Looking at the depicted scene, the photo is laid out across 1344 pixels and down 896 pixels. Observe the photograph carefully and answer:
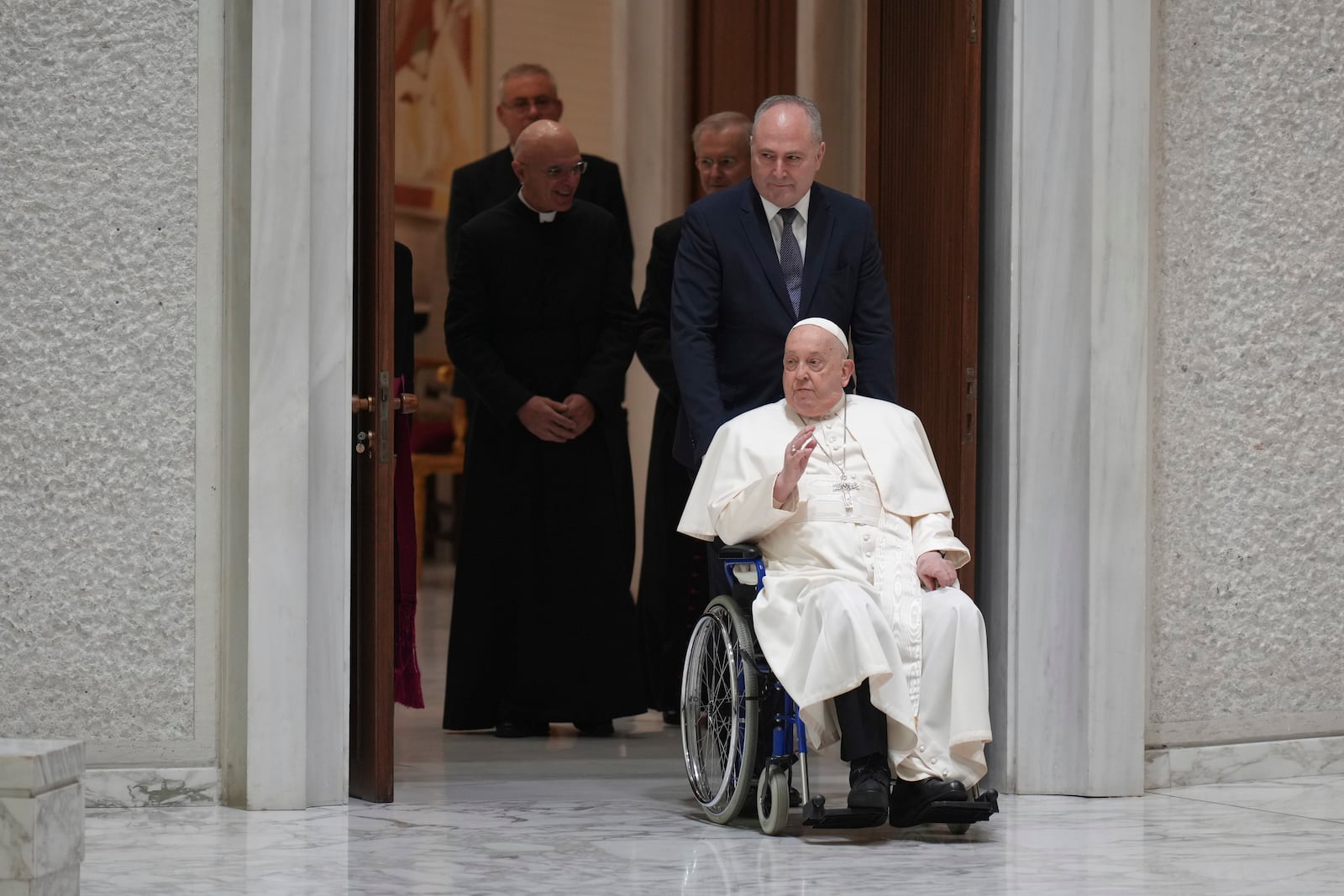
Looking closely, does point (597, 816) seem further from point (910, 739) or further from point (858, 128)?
point (858, 128)

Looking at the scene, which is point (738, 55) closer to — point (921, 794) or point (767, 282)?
point (767, 282)

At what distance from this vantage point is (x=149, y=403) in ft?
14.8

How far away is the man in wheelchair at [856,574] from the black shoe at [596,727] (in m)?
1.62

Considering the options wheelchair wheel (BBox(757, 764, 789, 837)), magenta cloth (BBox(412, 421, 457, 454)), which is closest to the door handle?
wheelchair wheel (BBox(757, 764, 789, 837))

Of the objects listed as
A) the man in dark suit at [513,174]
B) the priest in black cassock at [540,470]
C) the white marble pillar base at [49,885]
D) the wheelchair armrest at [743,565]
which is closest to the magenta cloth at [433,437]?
the man in dark suit at [513,174]

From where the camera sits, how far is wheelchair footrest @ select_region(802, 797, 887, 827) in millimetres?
4121

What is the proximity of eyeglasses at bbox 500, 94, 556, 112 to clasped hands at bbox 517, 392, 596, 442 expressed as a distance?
132 centimetres

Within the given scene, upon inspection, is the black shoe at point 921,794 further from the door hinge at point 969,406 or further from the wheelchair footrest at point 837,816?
the door hinge at point 969,406

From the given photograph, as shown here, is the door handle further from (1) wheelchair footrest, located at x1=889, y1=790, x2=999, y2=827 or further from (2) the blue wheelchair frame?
(1) wheelchair footrest, located at x1=889, y1=790, x2=999, y2=827

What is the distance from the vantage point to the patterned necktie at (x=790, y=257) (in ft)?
16.0

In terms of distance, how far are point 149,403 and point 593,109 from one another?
22.0ft

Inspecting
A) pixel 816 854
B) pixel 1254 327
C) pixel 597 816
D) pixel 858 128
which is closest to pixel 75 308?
pixel 597 816

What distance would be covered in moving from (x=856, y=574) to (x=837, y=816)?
0.55 meters

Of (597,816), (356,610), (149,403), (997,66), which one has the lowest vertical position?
(597,816)
